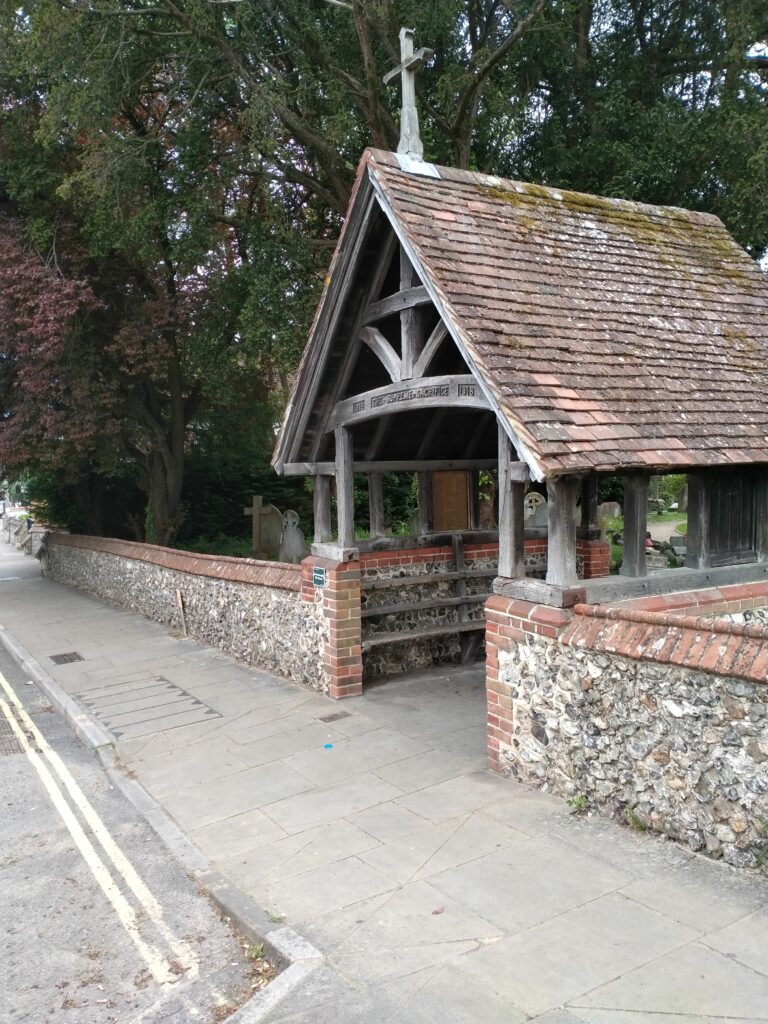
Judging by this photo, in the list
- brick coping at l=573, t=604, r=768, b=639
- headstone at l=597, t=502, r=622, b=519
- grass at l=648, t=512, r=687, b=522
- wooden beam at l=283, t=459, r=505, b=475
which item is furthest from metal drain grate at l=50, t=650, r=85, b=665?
grass at l=648, t=512, r=687, b=522

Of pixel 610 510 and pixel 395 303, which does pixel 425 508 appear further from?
pixel 610 510

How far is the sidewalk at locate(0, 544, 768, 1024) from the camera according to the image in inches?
139

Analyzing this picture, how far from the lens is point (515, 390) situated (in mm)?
5547

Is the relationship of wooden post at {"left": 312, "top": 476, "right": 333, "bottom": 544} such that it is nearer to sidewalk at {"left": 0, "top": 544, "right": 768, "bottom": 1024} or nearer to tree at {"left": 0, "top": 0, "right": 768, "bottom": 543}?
sidewalk at {"left": 0, "top": 544, "right": 768, "bottom": 1024}

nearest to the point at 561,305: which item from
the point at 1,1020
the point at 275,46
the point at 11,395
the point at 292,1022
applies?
the point at 292,1022

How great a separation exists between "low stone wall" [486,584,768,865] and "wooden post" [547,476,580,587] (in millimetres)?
297

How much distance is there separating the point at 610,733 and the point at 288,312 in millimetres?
10690

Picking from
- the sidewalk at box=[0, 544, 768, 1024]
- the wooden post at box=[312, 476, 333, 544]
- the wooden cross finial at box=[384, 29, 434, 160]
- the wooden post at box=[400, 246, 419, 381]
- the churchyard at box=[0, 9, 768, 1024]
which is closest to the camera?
the sidewalk at box=[0, 544, 768, 1024]

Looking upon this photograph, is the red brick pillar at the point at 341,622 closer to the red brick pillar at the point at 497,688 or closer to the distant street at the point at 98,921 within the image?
the red brick pillar at the point at 497,688

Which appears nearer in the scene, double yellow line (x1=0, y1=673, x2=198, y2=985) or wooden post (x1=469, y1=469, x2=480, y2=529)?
double yellow line (x1=0, y1=673, x2=198, y2=985)

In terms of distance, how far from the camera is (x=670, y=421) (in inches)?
233

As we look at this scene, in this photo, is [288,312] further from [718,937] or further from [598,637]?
[718,937]

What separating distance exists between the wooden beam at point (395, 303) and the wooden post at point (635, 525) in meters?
2.34

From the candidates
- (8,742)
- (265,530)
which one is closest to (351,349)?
(8,742)
